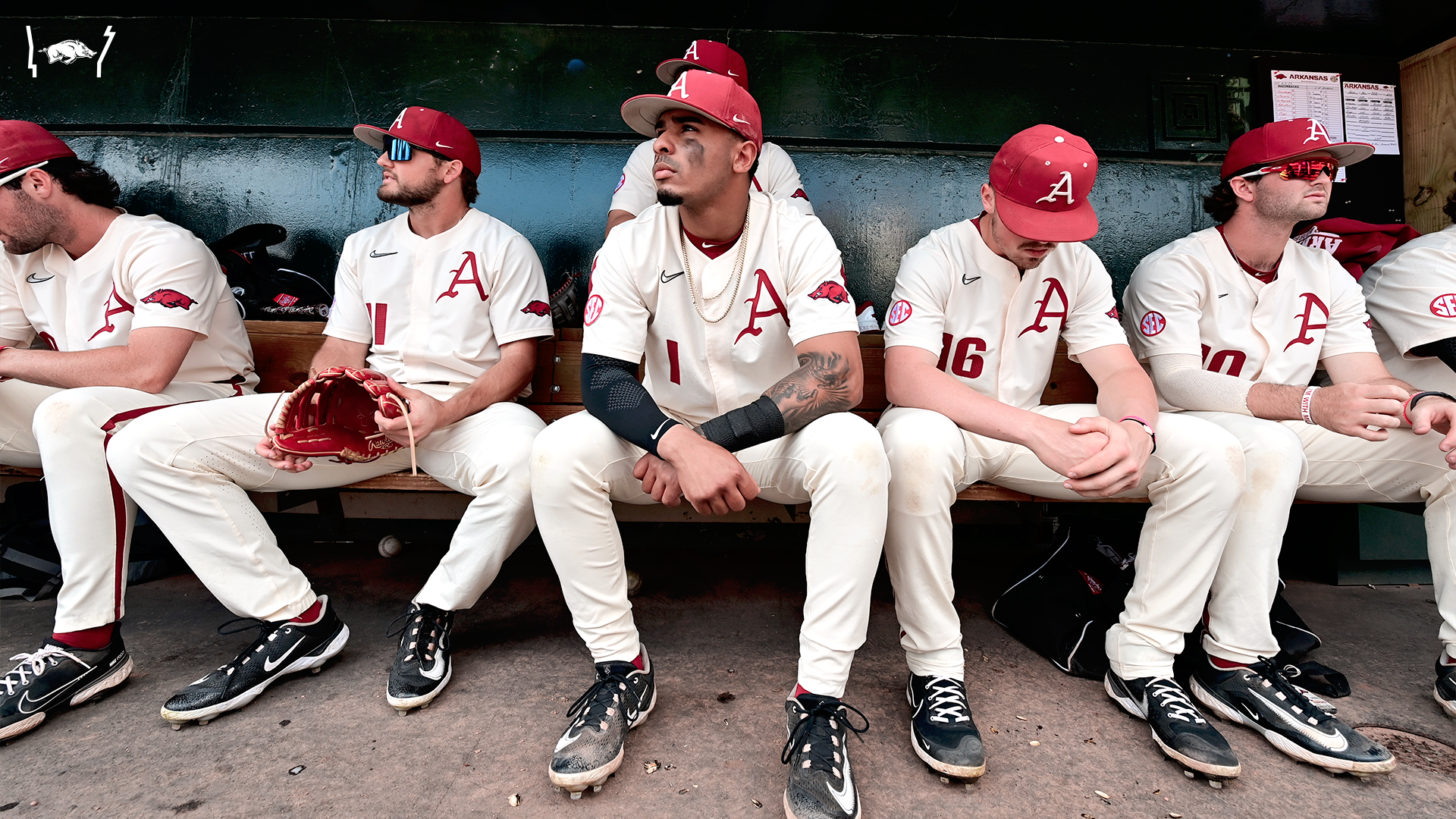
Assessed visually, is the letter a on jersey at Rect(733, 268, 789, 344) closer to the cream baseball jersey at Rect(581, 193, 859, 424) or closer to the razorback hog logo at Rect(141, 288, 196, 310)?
the cream baseball jersey at Rect(581, 193, 859, 424)

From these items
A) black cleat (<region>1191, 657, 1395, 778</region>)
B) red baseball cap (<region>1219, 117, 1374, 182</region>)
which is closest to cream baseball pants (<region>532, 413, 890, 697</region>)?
black cleat (<region>1191, 657, 1395, 778</region>)

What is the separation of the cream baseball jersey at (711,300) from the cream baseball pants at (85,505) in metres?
1.38

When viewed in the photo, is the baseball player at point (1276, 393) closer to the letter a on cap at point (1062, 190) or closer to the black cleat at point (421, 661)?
the letter a on cap at point (1062, 190)

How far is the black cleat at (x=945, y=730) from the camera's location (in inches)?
64.2

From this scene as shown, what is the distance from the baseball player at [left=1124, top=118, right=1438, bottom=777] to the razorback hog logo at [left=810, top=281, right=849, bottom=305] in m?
1.18

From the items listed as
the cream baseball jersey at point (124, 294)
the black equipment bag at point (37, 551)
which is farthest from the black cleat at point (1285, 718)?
the black equipment bag at point (37, 551)

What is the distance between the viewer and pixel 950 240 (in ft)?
7.68

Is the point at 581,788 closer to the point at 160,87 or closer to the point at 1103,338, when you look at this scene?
the point at 1103,338

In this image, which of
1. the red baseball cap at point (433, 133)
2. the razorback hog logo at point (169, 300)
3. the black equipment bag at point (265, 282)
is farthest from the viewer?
the black equipment bag at point (265, 282)

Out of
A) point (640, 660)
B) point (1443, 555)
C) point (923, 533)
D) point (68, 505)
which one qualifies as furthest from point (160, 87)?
point (1443, 555)

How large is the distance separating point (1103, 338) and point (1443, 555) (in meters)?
1.09

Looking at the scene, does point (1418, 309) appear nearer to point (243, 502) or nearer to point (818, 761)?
point (818, 761)

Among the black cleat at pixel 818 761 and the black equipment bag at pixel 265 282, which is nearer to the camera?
the black cleat at pixel 818 761

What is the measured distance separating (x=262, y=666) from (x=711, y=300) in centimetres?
157
